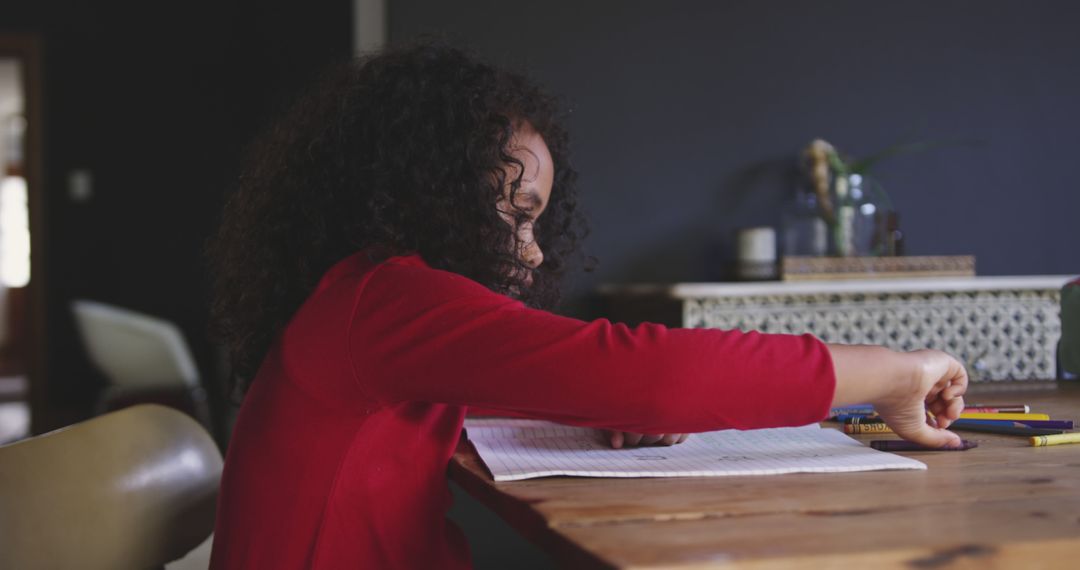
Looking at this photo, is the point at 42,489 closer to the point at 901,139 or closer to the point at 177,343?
the point at 901,139

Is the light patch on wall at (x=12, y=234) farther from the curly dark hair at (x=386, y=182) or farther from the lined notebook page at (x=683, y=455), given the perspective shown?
the lined notebook page at (x=683, y=455)

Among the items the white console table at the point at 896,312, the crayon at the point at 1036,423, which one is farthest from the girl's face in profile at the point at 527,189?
the white console table at the point at 896,312

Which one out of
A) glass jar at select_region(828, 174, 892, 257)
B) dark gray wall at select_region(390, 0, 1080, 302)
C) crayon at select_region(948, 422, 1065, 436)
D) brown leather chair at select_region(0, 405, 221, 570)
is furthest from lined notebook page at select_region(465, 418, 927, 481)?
glass jar at select_region(828, 174, 892, 257)

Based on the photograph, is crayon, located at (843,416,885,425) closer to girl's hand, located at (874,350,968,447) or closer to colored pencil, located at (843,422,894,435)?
colored pencil, located at (843,422,894,435)

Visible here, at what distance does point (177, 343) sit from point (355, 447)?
134 inches

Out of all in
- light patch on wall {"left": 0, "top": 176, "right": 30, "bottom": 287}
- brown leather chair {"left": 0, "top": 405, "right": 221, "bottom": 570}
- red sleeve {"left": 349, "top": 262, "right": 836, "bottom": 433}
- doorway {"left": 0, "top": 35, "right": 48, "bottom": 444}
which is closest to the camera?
red sleeve {"left": 349, "top": 262, "right": 836, "bottom": 433}

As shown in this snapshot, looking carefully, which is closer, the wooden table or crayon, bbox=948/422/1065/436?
the wooden table

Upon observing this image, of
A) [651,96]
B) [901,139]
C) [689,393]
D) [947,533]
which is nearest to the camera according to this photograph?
[947,533]

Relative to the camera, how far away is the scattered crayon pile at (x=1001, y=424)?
0.92m

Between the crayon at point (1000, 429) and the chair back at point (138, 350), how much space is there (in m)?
3.48

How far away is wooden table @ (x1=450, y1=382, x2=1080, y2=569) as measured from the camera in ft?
1.79

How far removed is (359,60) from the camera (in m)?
1.14

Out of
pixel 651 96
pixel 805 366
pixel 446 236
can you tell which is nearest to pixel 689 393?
pixel 805 366

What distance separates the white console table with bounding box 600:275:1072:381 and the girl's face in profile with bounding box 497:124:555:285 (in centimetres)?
141
